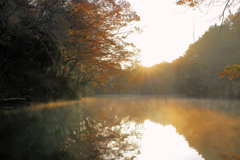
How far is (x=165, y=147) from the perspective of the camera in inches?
145

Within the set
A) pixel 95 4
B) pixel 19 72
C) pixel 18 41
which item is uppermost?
pixel 95 4

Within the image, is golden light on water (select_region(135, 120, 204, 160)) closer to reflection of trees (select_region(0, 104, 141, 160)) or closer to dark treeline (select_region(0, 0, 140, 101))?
reflection of trees (select_region(0, 104, 141, 160))

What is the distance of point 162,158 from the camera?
3.08m

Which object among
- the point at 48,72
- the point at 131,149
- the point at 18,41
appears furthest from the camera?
the point at 48,72

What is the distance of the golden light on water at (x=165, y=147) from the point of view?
3143mm

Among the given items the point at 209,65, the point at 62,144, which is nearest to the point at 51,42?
the point at 62,144

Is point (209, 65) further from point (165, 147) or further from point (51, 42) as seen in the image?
point (165, 147)

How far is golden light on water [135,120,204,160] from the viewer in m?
3.14

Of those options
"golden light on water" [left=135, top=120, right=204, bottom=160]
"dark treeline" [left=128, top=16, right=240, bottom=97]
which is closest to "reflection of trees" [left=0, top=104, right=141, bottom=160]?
"golden light on water" [left=135, top=120, right=204, bottom=160]

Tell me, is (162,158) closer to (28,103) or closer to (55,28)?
(55,28)

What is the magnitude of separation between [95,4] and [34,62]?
5593 millimetres

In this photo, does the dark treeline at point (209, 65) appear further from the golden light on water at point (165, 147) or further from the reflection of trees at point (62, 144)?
the reflection of trees at point (62, 144)

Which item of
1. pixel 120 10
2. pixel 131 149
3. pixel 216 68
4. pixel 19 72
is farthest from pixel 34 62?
pixel 216 68

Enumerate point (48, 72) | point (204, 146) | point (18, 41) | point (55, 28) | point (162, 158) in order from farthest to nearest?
point (48, 72), point (18, 41), point (55, 28), point (204, 146), point (162, 158)
